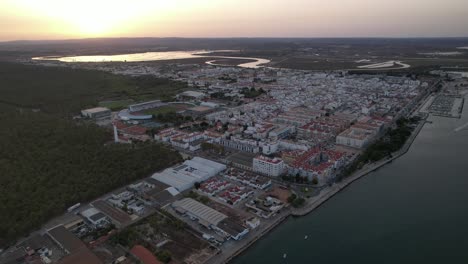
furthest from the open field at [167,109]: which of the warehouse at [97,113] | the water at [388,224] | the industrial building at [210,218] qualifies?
the water at [388,224]

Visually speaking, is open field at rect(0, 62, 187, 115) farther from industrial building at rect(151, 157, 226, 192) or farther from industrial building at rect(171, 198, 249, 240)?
industrial building at rect(171, 198, 249, 240)

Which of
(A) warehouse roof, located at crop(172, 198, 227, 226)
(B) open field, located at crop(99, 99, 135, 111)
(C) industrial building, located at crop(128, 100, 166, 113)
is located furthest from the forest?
(C) industrial building, located at crop(128, 100, 166, 113)

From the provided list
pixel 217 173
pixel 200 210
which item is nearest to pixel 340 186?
Answer: pixel 217 173

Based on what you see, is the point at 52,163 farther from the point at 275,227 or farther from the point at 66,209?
the point at 275,227

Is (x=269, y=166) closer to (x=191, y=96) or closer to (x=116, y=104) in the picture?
(x=191, y=96)

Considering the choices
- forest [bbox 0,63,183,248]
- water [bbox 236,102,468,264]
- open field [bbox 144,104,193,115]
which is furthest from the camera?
open field [bbox 144,104,193,115]

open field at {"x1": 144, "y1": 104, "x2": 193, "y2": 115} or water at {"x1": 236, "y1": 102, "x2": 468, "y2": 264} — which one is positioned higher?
open field at {"x1": 144, "y1": 104, "x2": 193, "y2": 115}
